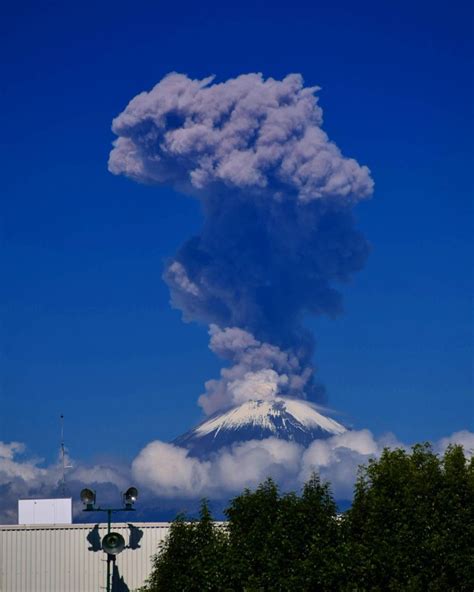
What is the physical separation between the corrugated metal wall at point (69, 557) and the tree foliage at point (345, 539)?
3.14m

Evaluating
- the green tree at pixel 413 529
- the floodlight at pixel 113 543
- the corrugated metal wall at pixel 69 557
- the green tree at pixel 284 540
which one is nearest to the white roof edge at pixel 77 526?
the corrugated metal wall at pixel 69 557

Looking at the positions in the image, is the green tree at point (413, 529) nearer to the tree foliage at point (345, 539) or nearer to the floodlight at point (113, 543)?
the tree foliage at point (345, 539)

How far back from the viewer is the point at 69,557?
50.3 m

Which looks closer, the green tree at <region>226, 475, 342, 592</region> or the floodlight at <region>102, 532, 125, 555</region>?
the green tree at <region>226, 475, 342, 592</region>

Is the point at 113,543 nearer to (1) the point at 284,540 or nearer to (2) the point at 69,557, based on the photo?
(2) the point at 69,557

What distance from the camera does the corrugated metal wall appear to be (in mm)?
49625

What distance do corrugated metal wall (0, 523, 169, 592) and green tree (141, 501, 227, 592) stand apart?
2949 mm

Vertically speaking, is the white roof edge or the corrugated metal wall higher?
the white roof edge

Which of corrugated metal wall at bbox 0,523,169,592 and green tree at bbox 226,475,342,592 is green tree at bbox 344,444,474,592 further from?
corrugated metal wall at bbox 0,523,169,592

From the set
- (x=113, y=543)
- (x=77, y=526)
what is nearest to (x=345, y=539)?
(x=113, y=543)

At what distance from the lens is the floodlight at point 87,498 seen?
46844 millimetres

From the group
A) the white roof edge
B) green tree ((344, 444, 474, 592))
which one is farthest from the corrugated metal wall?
green tree ((344, 444, 474, 592))

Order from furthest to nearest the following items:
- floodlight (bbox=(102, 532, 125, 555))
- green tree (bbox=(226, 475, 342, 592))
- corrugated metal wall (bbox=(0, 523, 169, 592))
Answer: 1. corrugated metal wall (bbox=(0, 523, 169, 592))
2. floodlight (bbox=(102, 532, 125, 555))
3. green tree (bbox=(226, 475, 342, 592))

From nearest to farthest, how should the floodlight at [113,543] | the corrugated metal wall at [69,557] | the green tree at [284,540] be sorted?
the green tree at [284,540] < the floodlight at [113,543] < the corrugated metal wall at [69,557]
